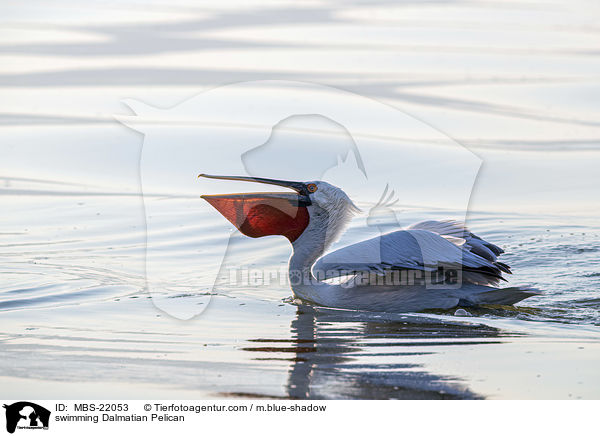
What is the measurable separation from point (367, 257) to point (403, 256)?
0.68 feet

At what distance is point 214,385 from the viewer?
4.42 m

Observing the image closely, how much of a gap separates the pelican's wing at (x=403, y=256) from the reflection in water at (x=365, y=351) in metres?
0.29

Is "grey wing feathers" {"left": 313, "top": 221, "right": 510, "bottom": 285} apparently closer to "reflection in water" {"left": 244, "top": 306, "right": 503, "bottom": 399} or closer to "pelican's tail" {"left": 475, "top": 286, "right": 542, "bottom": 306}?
"pelican's tail" {"left": 475, "top": 286, "right": 542, "bottom": 306}

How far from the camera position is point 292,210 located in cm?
613

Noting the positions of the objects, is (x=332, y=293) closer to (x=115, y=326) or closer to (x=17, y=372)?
(x=115, y=326)

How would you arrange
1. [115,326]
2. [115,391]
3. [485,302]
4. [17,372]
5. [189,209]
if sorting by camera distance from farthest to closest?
[189,209] → [485,302] → [115,326] → [17,372] → [115,391]

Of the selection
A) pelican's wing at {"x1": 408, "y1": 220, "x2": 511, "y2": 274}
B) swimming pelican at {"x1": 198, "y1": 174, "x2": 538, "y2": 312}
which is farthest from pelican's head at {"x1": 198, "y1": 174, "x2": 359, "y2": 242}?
pelican's wing at {"x1": 408, "y1": 220, "x2": 511, "y2": 274}

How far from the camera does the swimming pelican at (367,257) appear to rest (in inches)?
225

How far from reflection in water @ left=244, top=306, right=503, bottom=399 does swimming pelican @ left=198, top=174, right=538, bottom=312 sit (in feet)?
0.52

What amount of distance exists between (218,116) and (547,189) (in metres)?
3.71

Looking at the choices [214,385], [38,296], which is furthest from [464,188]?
[214,385]

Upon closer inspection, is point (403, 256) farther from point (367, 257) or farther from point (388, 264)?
point (367, 257)
